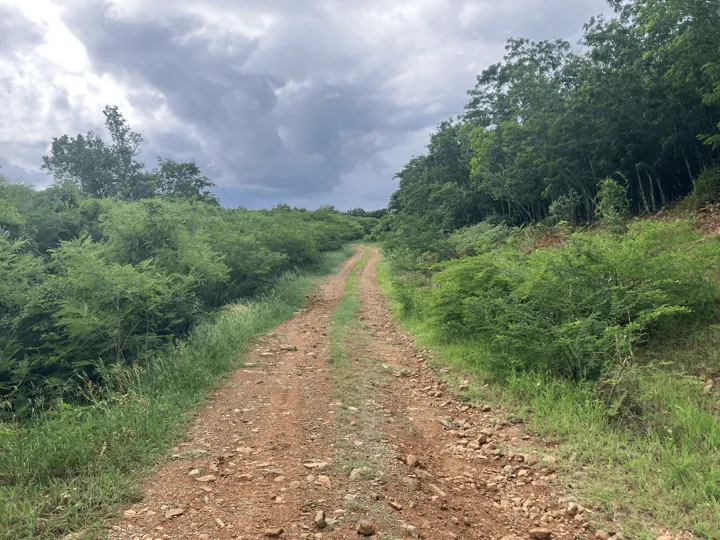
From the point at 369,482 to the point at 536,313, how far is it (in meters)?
3.69

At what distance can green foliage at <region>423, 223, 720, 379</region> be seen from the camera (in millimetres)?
5156

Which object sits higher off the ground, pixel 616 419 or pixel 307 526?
pixel 307 526

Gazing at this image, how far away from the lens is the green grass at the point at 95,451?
3018 mm

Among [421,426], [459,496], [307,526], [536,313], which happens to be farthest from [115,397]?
[536,313]

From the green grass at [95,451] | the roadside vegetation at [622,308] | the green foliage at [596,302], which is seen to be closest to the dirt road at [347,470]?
the green grass at [95,451]

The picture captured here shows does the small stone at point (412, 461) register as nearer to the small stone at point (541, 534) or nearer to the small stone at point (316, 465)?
the small stone at point (316, 465)

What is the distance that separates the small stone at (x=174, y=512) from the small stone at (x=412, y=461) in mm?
1989

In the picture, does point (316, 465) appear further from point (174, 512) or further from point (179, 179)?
point (179, 179)

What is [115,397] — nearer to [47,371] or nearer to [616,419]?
[47,371]

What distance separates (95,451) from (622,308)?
20.7ft

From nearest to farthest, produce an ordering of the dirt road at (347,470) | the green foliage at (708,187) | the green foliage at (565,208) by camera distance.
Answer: the dirt road at (347,470), the green foliage at (708,187), the green foliage at (565,208)

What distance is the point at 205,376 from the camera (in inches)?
252

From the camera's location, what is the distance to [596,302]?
19.3 feet

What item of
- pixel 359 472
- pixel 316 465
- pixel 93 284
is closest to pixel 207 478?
pixel 316 465
